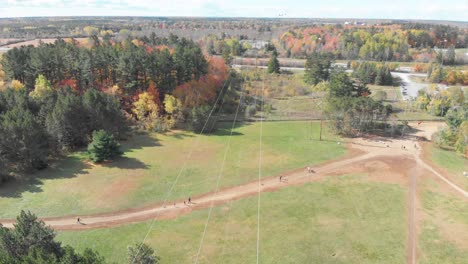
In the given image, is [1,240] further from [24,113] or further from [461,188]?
[461,188]

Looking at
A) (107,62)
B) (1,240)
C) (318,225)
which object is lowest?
(318,225)

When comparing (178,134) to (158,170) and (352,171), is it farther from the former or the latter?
(352,171)

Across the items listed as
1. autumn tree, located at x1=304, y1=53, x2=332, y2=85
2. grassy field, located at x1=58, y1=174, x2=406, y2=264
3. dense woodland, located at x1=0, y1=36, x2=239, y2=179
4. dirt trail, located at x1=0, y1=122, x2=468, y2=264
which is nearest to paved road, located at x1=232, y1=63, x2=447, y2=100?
autumn tree, located at x1=304, y1=53, x2=332, y2=85

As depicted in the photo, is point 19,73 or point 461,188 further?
point 19,73

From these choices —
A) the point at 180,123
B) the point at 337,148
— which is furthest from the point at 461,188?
the point at 180,123

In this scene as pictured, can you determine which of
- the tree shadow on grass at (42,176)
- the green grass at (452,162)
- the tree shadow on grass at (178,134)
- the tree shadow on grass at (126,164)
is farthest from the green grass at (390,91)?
the tree shadow on grass at (42,176)

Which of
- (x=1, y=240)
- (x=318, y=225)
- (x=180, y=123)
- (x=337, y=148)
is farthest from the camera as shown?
(x=180, y=123)

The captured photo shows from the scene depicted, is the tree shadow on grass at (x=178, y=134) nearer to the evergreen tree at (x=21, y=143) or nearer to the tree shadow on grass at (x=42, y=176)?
the tree shadow on grass at (x=42, y=176)

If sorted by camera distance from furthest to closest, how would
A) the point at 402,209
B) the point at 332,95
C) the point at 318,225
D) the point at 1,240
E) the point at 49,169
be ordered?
the point at 332,95 < the point at 49,169 < the point at 402,209 < the point at 318,225 < the point at 1,240
